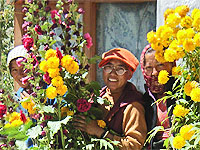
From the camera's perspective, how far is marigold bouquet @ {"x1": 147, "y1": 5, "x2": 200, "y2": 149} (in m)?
2.43

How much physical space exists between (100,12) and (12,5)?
38.5 inches

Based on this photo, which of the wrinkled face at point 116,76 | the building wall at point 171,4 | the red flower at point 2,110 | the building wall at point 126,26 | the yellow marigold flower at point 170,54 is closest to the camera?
the yellow marigold flower at point 170,54

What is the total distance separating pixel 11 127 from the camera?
3.24 metres

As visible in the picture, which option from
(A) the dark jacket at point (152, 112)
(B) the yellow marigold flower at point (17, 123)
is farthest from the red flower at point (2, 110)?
(A) the dark jacket at point (152, 112)

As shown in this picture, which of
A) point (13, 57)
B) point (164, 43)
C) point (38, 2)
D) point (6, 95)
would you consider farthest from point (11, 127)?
point (164, 43)

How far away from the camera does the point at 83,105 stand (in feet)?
9.71

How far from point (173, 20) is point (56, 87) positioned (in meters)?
0.84

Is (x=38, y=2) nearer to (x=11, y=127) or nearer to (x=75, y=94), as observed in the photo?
(x=75, y=94)

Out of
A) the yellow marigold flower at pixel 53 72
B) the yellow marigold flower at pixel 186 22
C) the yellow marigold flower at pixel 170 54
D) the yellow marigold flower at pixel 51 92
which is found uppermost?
the yellow marigold flower at pixel 186 22

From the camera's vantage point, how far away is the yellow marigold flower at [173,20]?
8.34 ft

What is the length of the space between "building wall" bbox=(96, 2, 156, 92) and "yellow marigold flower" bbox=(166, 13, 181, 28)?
2.05 meters

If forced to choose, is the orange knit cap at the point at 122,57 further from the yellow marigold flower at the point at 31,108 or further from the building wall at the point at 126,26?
the building wall at the point at 126,26

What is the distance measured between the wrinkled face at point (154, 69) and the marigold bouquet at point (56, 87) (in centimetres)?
→ 34

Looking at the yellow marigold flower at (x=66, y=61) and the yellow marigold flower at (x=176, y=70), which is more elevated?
the yellow marigold flower at (x=66, y=61)
